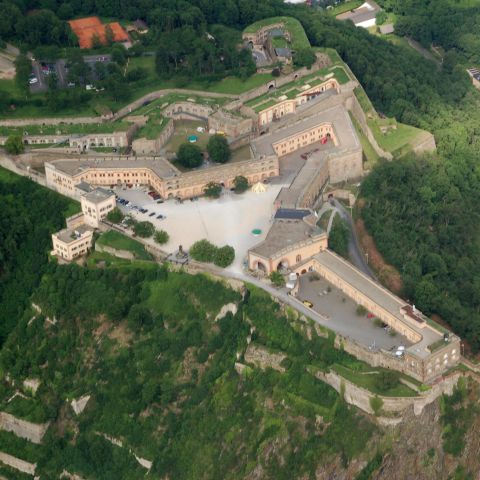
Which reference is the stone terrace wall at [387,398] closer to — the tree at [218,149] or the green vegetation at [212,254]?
the green vegetation at [212,254]

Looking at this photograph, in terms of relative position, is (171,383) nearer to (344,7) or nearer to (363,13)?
(363,13)

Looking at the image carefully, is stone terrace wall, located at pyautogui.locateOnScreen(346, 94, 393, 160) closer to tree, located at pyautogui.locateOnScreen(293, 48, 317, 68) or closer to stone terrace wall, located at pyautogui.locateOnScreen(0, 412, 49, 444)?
tree, located at pyautogui.locateOnScreen(293, 48, 317, 68)

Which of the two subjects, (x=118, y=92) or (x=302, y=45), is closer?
(x=118, y=92)

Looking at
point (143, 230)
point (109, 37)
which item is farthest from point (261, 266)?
point (109, 37)

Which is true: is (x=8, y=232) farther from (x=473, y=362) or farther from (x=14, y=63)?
(x=473, y=362)

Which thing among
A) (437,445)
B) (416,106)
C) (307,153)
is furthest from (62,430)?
(416,106)

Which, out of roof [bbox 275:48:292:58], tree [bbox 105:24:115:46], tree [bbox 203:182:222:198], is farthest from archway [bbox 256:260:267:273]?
tree [bbox 105:24:115:46]

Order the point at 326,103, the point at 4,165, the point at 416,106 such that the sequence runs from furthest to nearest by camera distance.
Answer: the point at 416,106 < the point at 326,103 < the point at 4,165

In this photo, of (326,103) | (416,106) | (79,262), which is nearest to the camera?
(79,262)
